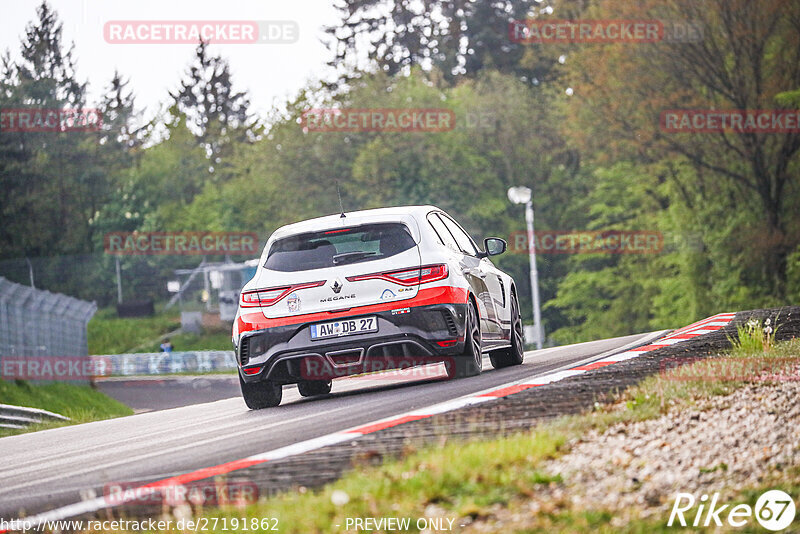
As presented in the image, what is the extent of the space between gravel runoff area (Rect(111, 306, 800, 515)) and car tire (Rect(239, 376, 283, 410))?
313cm

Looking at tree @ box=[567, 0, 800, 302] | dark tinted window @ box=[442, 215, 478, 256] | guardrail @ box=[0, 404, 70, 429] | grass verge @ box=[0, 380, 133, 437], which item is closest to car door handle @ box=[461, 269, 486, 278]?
dark tinted window @ box=[442, 215, 478, 256]

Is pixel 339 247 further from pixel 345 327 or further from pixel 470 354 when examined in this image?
pixel 470 354

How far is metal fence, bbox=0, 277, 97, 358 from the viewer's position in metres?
26.0

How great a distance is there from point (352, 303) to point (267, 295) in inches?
31.0

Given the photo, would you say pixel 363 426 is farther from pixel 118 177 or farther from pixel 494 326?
pixel 118 177

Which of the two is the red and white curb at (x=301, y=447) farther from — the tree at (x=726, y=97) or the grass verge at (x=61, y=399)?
the tree at (x=726, y=97)

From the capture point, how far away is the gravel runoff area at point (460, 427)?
6.32m

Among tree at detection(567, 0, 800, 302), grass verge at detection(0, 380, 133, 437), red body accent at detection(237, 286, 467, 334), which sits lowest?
grass verge at detection(0, 380, 133, 437)

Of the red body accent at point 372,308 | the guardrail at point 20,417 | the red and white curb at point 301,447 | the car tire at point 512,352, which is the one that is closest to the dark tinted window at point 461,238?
the car tire at point 512,352

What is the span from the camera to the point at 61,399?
29.2 m

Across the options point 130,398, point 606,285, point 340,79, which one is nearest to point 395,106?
point 340,79

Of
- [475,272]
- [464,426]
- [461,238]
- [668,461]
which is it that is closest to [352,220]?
[475,272]

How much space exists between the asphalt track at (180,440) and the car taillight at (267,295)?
953 mm

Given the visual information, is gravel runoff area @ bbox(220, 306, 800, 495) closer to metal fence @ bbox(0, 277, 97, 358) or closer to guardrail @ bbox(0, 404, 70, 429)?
guardrail @ bbox(0, 404, 70, 429)
